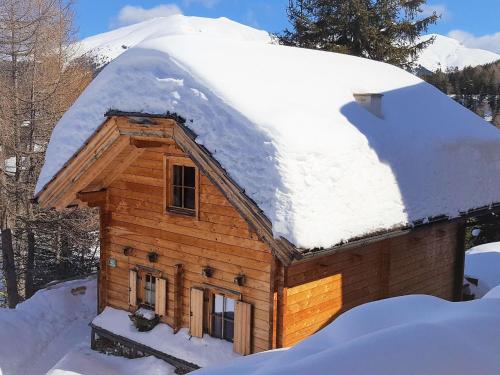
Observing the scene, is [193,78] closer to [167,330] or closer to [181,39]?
[181,39]

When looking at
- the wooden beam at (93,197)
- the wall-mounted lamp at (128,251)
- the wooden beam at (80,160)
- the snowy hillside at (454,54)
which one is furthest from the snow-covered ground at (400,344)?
the snowy hillside at (454,54)

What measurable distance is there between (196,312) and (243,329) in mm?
1165

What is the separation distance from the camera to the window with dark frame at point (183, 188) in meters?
10.1

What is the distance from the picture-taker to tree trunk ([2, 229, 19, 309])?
1730 centimetres

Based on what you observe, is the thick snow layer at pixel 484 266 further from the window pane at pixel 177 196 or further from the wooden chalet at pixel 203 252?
the window pane at pixel 177 196

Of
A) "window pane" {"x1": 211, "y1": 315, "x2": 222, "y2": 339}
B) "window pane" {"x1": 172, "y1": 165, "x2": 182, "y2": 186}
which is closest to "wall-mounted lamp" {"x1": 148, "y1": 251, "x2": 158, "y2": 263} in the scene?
"window pane" {"x1": 172, "y1": 165, "x2": 182, "y2": 186}

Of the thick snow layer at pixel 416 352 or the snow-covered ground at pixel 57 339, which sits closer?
the thick snow layer at pixel 416 352

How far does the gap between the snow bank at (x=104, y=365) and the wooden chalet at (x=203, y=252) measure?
34.9 inches

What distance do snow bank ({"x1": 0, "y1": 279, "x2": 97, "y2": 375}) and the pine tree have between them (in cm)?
1592

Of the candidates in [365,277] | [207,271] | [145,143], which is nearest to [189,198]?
[145,143]

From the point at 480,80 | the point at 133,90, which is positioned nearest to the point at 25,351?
the point at 133,90

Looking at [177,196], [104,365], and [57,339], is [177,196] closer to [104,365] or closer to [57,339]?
[104,365]

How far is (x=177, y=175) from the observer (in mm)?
10289

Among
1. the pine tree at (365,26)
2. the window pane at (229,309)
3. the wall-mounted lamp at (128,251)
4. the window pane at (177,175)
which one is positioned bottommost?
the window pane at (229,309)
